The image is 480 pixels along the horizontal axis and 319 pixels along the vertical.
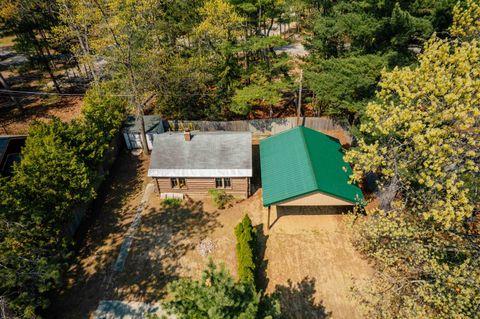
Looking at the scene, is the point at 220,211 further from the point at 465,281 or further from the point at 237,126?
the point at 465,281

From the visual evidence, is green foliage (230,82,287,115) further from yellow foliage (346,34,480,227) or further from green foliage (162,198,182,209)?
yellow foliage (346,34,480,227)

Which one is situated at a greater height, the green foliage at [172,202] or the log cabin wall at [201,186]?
the log cabin wall at [201,186]

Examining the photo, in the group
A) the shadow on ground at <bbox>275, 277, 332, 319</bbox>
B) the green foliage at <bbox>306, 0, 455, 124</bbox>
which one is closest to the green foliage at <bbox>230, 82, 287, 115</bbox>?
the green foliage at <bbox>306, 0, 455, 124</bbox>

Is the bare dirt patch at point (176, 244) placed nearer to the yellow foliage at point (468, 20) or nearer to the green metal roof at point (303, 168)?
the green metal roof at point (303, 168)

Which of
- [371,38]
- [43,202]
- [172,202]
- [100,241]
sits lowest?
[100,241]

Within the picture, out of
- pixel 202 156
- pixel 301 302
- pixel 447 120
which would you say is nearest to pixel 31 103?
pixel 202 156

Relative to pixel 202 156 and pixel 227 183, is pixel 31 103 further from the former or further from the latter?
pixel 227 183

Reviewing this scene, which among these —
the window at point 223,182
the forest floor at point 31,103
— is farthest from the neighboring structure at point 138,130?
the window at point 223,182

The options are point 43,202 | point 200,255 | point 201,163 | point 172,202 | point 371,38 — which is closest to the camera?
point 43,202
